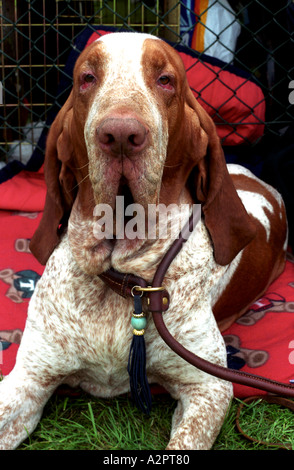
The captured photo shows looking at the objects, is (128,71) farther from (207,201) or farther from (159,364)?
(159,364)

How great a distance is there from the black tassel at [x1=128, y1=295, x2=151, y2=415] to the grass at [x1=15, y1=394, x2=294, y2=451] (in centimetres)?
8

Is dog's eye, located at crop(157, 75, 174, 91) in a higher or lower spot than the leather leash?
higher

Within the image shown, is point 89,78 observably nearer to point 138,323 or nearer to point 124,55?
point 124,55

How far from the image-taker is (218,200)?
1.93m

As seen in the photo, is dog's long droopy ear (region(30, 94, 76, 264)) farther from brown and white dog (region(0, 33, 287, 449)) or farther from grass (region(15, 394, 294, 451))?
grass (region(15, 394, 294, 451))

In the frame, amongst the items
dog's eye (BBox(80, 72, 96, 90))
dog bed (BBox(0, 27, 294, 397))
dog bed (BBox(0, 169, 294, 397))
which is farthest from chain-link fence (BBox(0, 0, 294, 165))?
dog's eye (BBox(80, 72, 96, 90))

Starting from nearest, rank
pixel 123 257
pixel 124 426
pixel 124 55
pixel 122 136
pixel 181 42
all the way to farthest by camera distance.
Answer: pixel 122 136 < pixel 124 55 < pixel 123 257 < pixel 124 426 < pixel 181 42

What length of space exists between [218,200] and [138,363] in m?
0.59

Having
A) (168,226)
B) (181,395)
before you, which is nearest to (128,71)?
(168,226)

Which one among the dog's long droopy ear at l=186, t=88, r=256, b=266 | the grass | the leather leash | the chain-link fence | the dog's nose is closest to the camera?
the dog's nose

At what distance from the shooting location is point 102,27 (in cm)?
348

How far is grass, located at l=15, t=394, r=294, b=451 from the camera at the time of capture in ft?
5.88

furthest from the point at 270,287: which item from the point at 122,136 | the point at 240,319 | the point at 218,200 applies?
the point at 122,136

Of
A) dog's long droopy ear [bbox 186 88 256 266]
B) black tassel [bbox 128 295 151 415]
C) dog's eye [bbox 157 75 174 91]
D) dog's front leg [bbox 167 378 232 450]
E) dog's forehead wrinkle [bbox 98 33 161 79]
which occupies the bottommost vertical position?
dog's front leg [bbox 167 378 232 450]
